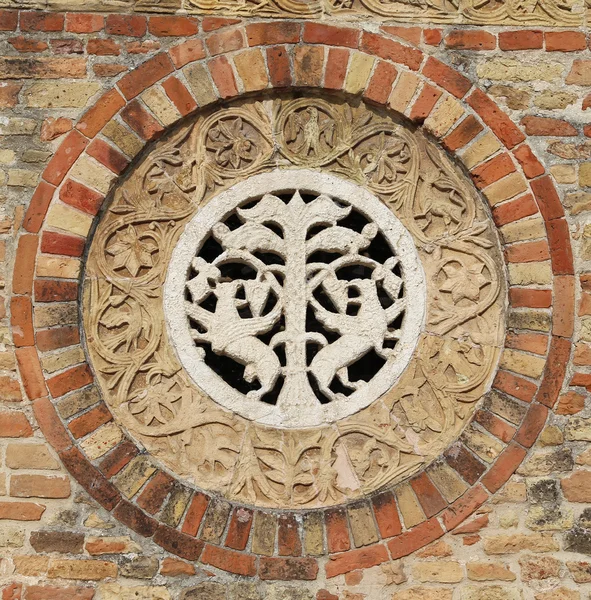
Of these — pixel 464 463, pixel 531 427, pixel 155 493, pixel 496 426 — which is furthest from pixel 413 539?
pixel 155 493

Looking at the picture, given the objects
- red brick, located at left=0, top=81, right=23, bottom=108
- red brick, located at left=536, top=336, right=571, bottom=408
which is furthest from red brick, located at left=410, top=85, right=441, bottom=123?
red brick, located at left=0, top=81, right=23, bottom=108

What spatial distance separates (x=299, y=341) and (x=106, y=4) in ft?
6.40

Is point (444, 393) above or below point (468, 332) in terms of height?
below

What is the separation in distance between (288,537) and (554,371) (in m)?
1.49

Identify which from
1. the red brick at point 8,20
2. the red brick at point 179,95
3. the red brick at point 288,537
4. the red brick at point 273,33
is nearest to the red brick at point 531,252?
the red brick at point 273,33

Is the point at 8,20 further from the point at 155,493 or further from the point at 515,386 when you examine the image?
the point at 515,386

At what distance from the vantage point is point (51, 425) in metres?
4.23

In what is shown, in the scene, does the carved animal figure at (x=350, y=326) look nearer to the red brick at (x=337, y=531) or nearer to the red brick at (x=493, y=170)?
the red brick at (x=337, y=531)

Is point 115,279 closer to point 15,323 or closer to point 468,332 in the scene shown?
point 15,323

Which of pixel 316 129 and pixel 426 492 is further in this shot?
pixel 316 129

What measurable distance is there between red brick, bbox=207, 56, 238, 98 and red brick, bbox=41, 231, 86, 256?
1029mm

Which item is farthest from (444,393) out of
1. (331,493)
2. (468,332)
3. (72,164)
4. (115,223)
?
(72,164)

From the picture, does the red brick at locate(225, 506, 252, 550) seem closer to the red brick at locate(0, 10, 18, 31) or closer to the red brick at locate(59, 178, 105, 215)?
the red brick at locate(59, 178, 105, 215)

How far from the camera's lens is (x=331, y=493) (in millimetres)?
4289
